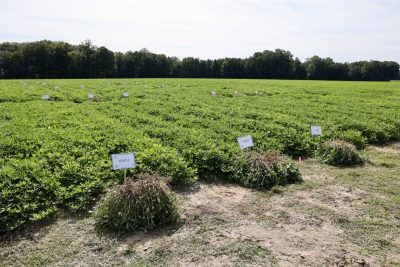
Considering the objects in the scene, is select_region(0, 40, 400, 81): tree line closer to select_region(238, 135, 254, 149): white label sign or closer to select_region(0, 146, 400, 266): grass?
select_region(238, 135, 254, 149): white label sign

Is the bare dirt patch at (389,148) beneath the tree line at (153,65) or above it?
beneath

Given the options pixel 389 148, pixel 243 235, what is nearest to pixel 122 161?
pixel 243 235

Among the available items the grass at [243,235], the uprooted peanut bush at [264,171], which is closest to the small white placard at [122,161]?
the grass at [243,235]

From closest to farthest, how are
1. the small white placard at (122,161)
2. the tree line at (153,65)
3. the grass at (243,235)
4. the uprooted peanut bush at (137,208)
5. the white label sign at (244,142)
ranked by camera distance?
the grass at (243,235) → the uprooted peanut bush at (137,208) → the small white placard at (122,161) → the white label sign at (244,142) → the tree line at (153,65)

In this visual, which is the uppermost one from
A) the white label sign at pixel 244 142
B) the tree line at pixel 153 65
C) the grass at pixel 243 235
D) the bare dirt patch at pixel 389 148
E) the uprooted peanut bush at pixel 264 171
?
the tree line at pixel 153 65

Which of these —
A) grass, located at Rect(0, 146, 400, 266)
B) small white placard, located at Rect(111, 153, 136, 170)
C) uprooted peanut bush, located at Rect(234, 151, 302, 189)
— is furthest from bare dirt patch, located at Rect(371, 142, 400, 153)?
small white placard, located at Rect(111, 153, 136, 170)

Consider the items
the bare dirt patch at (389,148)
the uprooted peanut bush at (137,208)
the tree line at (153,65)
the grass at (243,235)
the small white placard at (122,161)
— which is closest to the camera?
the grass at (243,235)

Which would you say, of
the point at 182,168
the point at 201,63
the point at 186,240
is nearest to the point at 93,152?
the point at 182,168

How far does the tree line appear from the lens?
68500 millimetres

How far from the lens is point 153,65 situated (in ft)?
270

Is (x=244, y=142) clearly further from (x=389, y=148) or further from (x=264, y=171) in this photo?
(x=389, y=148)

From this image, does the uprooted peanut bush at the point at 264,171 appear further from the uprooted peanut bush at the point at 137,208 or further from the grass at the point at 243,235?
the uprooted peanut bush at the point at 137,208

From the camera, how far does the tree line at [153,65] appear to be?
68.5m

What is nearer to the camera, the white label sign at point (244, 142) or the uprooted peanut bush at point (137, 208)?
the uprooted peanut bush at point (137, 208)
